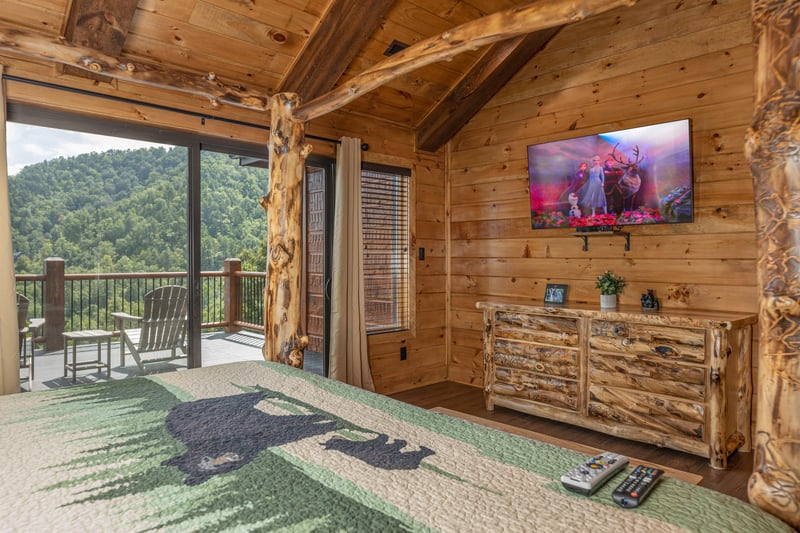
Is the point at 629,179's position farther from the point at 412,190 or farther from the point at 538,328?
the point at 412,190

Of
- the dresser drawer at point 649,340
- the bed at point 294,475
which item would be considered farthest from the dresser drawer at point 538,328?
the bed at point 294,475

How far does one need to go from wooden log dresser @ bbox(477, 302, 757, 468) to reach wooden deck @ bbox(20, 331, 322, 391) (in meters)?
1.86

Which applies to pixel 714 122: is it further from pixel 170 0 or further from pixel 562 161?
pixel 170 0

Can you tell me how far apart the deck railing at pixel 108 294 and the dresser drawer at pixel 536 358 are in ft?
6.00

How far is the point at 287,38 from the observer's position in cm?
340

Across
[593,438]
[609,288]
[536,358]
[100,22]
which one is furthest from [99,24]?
[593,438]

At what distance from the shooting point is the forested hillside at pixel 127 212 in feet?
9.61

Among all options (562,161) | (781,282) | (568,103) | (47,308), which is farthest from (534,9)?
(47,308)

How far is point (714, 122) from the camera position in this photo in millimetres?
3338

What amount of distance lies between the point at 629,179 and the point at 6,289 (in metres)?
3.75

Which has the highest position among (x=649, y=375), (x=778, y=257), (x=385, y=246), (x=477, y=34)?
(x=477, y=34)

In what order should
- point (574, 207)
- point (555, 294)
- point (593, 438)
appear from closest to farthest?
point (593, 438)
point (574, 207)
point (555, 294)

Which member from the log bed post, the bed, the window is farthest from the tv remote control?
the window

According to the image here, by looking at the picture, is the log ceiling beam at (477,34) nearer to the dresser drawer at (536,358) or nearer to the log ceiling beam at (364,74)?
the log ceiling beam at (364,74)
